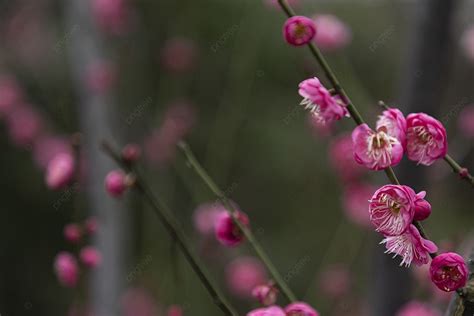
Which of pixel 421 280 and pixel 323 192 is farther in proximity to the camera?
pixel 323 192

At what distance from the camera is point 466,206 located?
15.4 ft

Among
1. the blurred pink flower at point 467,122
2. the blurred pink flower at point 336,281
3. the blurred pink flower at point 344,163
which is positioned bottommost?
the blurred pink flower at point 336,281

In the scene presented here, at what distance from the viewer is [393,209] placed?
2.21 ft

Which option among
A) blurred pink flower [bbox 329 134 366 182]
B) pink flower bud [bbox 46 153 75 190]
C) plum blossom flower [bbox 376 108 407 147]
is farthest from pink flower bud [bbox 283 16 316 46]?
blurred pink flower [bbox 329 134 366 182]

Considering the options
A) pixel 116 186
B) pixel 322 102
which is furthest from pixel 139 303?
pixel 322 102

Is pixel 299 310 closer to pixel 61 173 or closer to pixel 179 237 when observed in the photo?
Result: pixel 179 237

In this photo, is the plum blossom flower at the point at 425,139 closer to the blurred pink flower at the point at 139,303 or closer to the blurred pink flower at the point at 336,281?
the blurred pink flower at the point at 336,281

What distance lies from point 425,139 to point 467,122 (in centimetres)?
188

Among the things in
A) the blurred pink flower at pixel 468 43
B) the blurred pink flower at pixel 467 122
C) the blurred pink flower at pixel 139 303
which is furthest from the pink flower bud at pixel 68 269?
the blurred pink flower at pixel 139 303

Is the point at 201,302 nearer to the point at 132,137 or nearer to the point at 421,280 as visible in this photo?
the point at 132,137

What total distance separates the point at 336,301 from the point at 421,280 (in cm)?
131

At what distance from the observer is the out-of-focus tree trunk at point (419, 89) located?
1.38 metres

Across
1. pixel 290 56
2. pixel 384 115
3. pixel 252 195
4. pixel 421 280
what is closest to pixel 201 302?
pixel 252 195

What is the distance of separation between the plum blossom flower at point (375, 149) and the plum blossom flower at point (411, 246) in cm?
7
